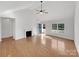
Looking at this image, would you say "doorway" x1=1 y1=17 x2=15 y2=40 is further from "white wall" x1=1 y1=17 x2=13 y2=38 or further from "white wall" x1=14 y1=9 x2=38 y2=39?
"white wall" x1=14 y1=9 x2=38 y2=39

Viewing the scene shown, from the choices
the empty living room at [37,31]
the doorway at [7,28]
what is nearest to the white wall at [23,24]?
the empty living room at [37,31]

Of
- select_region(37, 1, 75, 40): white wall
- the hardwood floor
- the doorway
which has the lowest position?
the hardwood floor

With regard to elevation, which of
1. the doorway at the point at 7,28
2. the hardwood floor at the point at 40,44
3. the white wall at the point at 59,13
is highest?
the white wall at the point at 59,13

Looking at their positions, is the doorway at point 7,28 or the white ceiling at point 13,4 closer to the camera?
the white ceiling at point 13,4

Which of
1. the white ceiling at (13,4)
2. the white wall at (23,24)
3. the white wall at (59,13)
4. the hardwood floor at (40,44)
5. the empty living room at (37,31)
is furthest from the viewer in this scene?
the hardwood floor at (40,44)

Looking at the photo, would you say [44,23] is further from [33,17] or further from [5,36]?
[5,36]

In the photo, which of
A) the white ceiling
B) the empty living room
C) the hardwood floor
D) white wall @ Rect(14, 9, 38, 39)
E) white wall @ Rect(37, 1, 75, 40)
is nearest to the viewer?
the white ceiling

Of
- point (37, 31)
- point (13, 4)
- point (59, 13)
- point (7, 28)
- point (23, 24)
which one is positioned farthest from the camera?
point (23, 24)

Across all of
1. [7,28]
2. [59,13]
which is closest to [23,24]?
[7,28]

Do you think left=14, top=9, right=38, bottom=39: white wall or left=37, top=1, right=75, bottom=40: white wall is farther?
left=14, top=9, right=38, bottom=39: white wall

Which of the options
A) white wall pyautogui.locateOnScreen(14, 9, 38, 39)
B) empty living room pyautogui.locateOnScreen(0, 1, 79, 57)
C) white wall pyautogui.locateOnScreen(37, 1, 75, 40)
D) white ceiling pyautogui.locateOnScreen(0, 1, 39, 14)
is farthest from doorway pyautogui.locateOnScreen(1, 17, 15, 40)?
white wall pyautogui.locateOnScreen(37, 1, 75, 40)

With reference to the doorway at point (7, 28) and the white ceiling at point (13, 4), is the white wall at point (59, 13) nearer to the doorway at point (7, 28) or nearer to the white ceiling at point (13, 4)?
the white ceiling at point (13, 4)

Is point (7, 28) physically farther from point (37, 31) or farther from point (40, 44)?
point (40, 44)

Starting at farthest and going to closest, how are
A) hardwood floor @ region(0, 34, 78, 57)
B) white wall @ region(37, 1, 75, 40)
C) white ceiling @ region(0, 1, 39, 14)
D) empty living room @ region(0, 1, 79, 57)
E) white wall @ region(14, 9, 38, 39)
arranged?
hardwood floor @ region(0, 34, 78, 57), white wall @ region(14, 9, 38, 39), empty living room @ region(0, 1, 79, 57), white wall @ region(37, 1, 75, 40), white ceiling @ region(0, 1, 39, 14)
